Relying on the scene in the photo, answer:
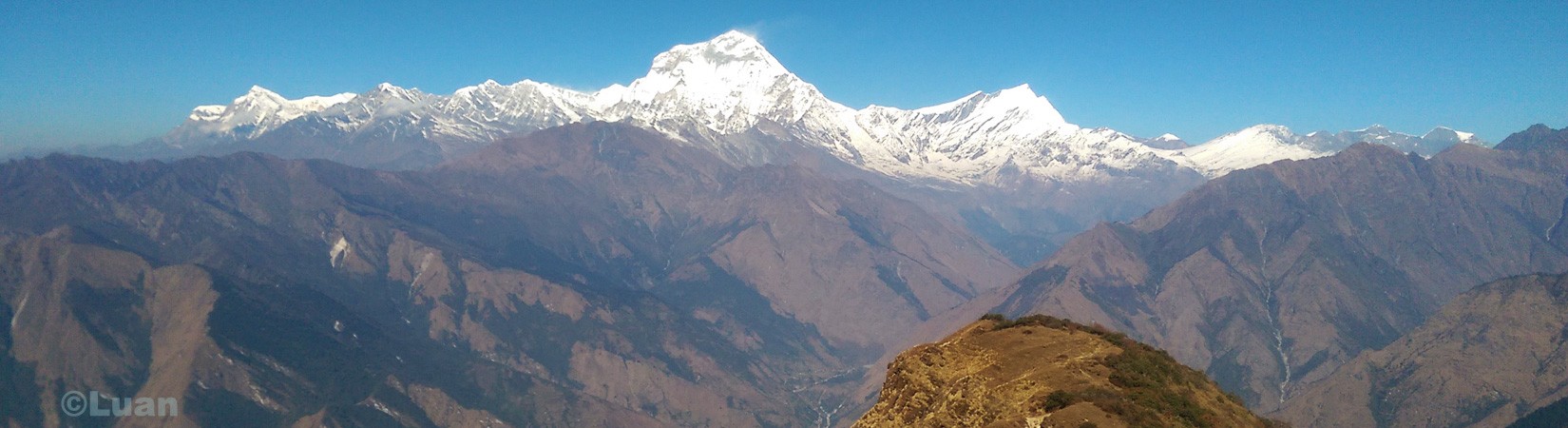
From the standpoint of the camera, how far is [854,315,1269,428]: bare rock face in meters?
73.4

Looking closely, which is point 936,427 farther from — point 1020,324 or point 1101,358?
point 1020,324

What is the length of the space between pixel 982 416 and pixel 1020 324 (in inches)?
782

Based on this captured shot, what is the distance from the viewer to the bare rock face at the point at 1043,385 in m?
73.4

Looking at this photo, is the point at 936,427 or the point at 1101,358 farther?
the point at 1101,358

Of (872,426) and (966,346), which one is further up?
(966,346)

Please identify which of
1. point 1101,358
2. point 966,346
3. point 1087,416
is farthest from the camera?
point 966,346

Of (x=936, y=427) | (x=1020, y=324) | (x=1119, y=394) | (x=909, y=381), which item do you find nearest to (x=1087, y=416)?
(x=1119, y=394)

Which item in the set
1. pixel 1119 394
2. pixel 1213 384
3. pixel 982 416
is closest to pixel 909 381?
pixel 982 416

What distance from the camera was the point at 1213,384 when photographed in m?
91.3

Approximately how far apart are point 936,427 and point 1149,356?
19777 millimetres

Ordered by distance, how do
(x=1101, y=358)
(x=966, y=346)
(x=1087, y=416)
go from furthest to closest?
(x=966, y=346)
(x=1101, y=358)
(x=1087, y=416)

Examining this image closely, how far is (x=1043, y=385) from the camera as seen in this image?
77500 millimetres

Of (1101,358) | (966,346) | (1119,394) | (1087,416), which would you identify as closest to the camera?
(1087,416)

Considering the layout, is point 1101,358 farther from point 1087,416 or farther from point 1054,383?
point 1087,416
